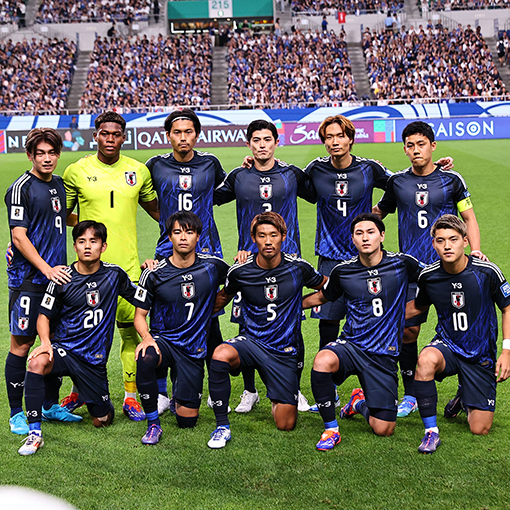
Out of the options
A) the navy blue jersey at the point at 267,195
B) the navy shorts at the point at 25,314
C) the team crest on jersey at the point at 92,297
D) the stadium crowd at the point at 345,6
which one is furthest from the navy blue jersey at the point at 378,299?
the stadium crowd at the point at 345,6

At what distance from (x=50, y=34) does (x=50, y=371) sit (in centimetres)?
4079

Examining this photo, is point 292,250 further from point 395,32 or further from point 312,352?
point 395,32

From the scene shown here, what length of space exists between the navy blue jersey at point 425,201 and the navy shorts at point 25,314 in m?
3.01

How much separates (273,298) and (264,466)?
4.15 feet

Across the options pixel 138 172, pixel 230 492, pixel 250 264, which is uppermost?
pixel 138 172

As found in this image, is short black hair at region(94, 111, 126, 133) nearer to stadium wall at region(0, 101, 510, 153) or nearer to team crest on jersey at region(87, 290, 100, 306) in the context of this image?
team crest on jersey at region(87, 290, 100, 306)

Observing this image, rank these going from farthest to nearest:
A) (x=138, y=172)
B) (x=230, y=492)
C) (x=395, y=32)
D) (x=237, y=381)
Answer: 1. (x=395, y=32)
2. (x=237, y=381)
3. (x=138, y=172)
4. (x=230, y=492)

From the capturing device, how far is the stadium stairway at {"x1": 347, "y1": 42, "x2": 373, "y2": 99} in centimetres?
3634

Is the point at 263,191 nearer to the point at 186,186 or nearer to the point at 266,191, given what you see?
the point at 266,191

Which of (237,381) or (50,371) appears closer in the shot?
(50,371)

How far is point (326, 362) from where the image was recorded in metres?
4.43

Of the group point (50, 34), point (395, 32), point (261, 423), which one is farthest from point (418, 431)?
point (50, 34)

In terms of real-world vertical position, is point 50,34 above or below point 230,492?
above

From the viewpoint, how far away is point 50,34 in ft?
133
